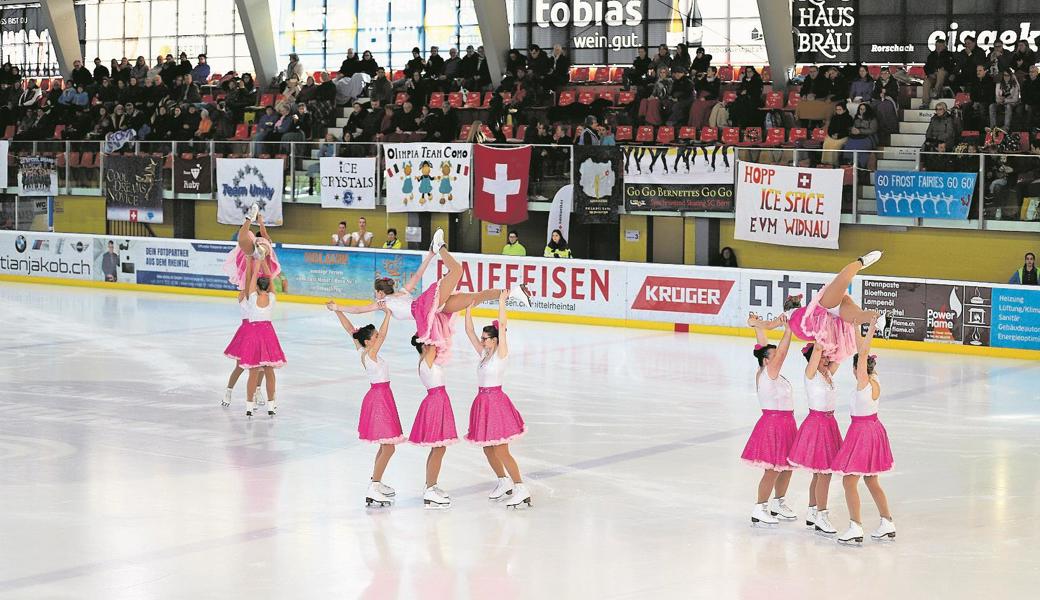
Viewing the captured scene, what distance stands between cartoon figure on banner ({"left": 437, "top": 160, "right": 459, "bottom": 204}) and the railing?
56.9 inches

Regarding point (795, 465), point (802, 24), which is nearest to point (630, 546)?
point (795, 465)

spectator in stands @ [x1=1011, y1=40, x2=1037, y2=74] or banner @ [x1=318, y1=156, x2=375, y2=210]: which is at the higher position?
spectator in stands @ [x1=1011, y1=40, x2=1037, y2=74]

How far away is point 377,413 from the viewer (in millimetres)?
10586

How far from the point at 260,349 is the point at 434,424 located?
455 centimetres

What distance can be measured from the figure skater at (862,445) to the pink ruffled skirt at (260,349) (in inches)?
266

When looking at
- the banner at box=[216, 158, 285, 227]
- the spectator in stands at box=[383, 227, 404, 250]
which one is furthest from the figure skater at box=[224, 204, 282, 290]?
the banner at box=[216, 158, 285, 227]

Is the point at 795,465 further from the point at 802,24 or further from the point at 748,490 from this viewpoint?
the point at 802,24

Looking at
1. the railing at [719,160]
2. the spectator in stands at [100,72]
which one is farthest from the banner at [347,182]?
the spectator in stands at [100,72]

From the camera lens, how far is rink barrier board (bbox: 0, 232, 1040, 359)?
798 inches

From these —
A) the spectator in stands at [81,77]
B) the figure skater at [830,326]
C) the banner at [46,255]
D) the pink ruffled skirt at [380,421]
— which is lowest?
the pink ruffled skirt at [380,421]

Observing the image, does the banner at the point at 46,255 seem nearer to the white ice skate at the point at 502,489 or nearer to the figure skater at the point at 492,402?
the white ice skate at the point at 502,489

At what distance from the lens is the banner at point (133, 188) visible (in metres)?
31.3

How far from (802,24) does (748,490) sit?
18242 millimetres

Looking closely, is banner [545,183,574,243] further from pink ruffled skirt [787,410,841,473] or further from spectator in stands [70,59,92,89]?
spectator in stands [70,59,92,89]
